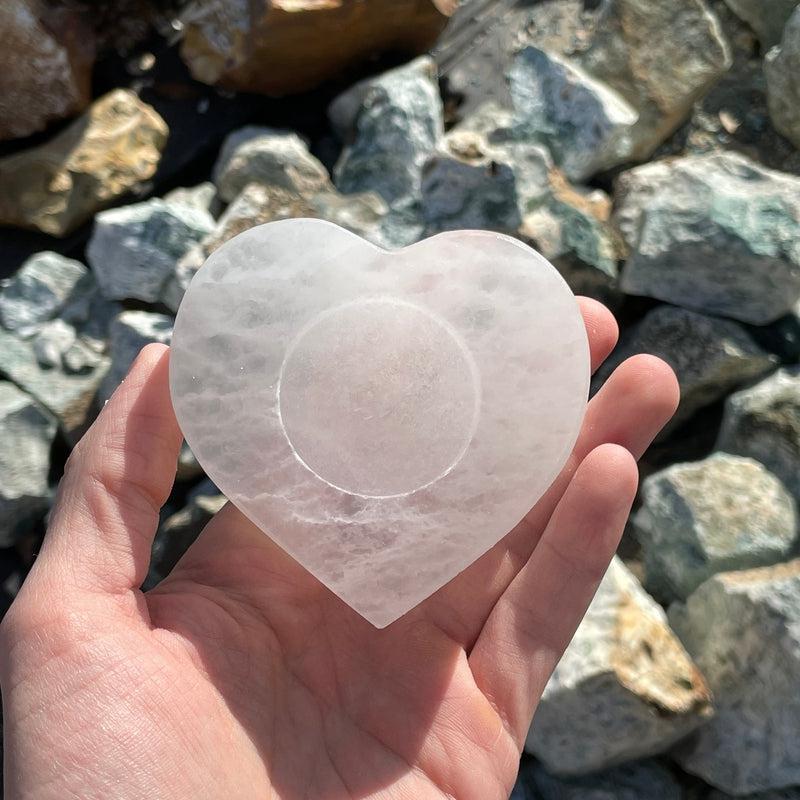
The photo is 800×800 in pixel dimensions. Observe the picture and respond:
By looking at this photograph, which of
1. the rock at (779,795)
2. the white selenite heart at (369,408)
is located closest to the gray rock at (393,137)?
the white selenite heart at (369,408)

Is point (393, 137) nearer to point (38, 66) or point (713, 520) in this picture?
point (38, 66)

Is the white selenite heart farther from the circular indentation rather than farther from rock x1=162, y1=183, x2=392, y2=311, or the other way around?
rock x1=162, y1=183, x2=392, y2=311

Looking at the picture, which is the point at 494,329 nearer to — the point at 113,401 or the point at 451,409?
the point at 451,409

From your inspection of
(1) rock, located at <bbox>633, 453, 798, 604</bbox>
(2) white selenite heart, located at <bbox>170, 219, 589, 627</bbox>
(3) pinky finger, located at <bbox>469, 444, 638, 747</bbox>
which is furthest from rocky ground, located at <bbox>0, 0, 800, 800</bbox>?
(2) white selenite heart, located at <bbox>170, 219, 589, 627</bbox>

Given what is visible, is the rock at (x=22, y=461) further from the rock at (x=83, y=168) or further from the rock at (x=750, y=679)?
the rock at (x=750, y=679)

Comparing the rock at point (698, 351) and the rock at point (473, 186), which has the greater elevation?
the rock at point (473, 186)
